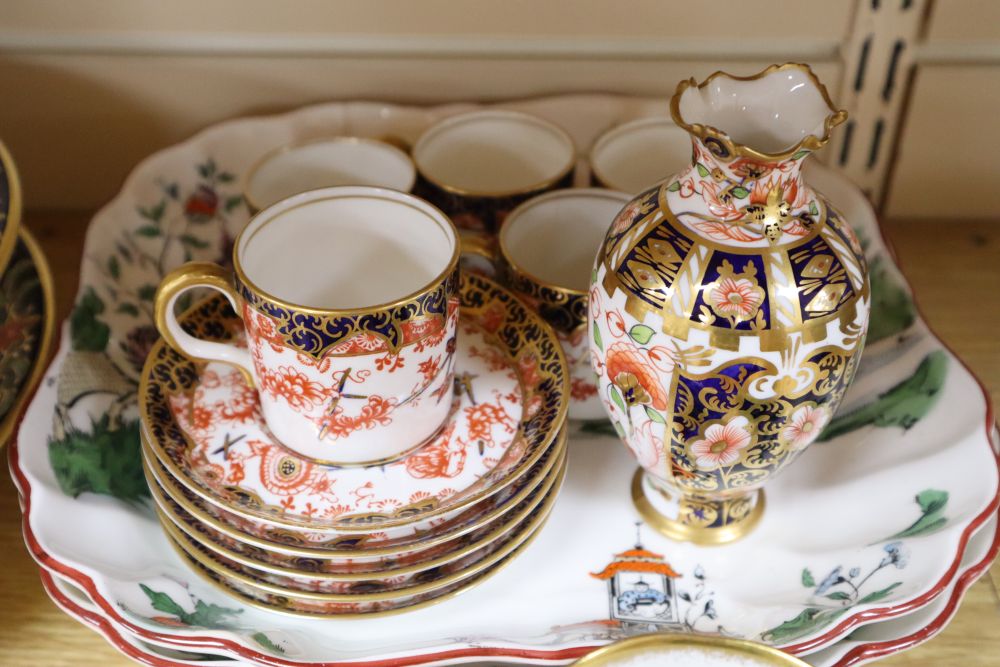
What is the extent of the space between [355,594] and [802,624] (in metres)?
0.22

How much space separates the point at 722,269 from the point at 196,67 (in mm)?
464

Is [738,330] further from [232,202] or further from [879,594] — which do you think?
[232,202]

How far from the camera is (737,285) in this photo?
16.0 inches

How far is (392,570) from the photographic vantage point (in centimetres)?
44

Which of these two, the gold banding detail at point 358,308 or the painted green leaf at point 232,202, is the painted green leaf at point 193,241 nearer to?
the painted green leaf at point 232,202

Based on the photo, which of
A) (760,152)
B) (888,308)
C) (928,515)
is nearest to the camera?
(760,152)

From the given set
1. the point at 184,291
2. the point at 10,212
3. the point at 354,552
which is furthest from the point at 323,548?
the point at 10,212

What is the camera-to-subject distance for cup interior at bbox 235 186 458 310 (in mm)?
490

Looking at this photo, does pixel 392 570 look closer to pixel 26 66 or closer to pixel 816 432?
pixel 816 432

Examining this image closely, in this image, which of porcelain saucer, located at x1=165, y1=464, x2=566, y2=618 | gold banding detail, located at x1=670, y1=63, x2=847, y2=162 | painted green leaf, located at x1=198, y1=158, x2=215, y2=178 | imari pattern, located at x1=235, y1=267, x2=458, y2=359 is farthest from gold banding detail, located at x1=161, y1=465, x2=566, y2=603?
painted green leaf, located at x1=198, y1=158, x2=215, y2=178

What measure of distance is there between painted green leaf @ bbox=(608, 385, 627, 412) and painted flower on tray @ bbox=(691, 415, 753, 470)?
39mm

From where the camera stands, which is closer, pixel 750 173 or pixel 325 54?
pixel 750 173

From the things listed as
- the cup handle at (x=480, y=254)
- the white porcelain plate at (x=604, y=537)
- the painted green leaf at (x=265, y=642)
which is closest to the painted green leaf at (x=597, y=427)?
the white porcelain plate at (x=604, y=537)

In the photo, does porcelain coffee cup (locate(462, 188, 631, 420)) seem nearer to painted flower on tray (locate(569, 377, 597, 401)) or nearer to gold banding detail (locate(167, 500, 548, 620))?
painted flower on tray (locate(569, 377, 597, 401))
